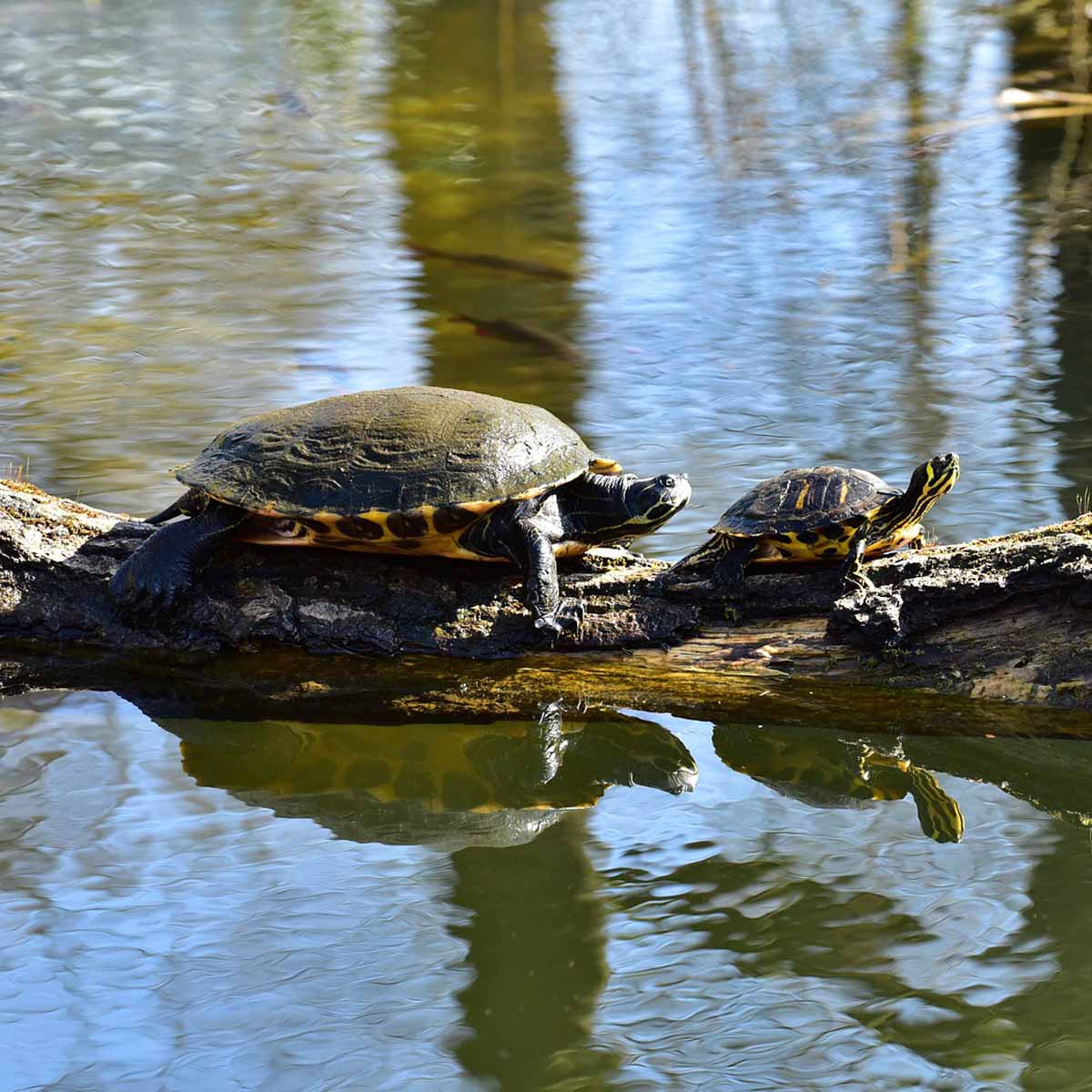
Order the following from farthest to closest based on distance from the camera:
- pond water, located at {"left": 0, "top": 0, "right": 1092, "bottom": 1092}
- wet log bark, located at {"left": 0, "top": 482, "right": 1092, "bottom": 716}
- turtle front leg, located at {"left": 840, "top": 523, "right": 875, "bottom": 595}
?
1. turtle front leg, located at {"left": 840, "top": 523, "right": 875, "bottom": 595}
2. wet log bark, located at {"left": 0, "top": 482, "right": 1092, "bottom": 716}
3. pond water, located at {"left": 0, "top": 0, "right": 1092, "bottom": 1092}

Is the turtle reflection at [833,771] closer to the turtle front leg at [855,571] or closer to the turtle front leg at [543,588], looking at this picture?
the turtle front leg at [855,571]

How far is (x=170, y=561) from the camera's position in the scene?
4008 mm

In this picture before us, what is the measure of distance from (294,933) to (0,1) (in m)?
18.2

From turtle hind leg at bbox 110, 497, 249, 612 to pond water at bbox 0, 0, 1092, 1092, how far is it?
0.38 metres

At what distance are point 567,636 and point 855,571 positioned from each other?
84 cm

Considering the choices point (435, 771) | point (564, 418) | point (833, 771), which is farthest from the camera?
point (564, 418)

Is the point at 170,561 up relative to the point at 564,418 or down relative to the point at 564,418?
up

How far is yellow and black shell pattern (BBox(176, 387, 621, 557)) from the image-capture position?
156 inches

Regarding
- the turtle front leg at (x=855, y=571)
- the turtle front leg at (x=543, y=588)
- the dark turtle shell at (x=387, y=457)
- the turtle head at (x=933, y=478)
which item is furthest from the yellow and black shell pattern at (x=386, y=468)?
the turtle head at (x=933, y=478)

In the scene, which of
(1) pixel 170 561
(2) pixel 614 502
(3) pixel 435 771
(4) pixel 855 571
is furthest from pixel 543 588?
(1) pixel 170 561

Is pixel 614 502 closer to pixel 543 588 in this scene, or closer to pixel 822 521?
pixel 543 588

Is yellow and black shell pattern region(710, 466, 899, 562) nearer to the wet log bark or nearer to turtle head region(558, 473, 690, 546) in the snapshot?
the wet log bark

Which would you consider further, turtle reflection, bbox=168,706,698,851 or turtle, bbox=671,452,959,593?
turtle, bbox=671,452,959,593

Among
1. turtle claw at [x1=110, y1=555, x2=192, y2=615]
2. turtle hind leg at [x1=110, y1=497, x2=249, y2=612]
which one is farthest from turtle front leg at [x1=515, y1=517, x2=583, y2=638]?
turtle claw at [x1=110, y1=555, x2=192, y2=615]
